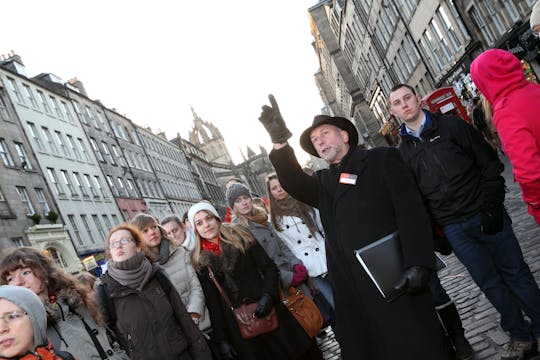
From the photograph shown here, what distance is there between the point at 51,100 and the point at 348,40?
95.1ft

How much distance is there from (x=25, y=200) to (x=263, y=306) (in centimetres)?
2587

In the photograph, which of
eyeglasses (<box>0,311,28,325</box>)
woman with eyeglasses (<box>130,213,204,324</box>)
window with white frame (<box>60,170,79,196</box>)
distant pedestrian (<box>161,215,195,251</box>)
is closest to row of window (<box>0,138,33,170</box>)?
window with white frame (<box>60,170,79,196</box>)

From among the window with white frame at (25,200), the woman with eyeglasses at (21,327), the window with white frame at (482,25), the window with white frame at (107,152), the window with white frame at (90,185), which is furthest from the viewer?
the window with white frame at (107,152)

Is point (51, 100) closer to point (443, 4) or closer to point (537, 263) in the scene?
point (443, 4)

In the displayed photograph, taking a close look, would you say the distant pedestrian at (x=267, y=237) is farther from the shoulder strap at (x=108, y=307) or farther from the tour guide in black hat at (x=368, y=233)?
the tour guide in black hat at (x=368, y=233)

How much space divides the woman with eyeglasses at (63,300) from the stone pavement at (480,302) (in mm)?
3375

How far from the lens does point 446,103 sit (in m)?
23.2

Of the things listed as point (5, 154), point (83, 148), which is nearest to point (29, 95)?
point (83, 148)

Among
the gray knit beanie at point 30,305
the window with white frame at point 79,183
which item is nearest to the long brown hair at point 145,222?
the gray knit beanie at point 30,305

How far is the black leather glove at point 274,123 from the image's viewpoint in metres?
3.73

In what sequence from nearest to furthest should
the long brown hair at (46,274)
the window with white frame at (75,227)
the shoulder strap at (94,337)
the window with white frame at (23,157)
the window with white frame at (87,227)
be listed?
1. the shoulder strap at (94,337)
2. the long brown hair at (46,274)
3. the window with white frame at (23,157)
4. the window with white frame at (75,227)
5. the window with white frame at (87,227)

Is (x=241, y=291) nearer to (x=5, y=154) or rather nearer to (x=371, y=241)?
(x=371, y=241)

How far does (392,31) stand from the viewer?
35.2 m

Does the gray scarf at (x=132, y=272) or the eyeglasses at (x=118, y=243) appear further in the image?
the eyeglasses at (x=118, y=243)
